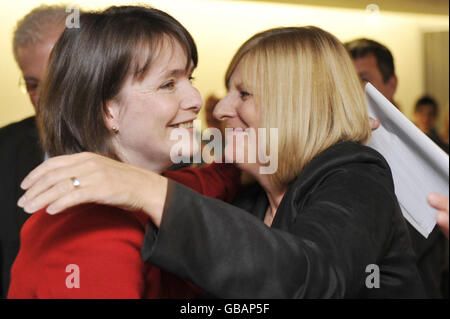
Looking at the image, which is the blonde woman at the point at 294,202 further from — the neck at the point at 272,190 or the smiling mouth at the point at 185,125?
the smiling mouth at the point at 185,125

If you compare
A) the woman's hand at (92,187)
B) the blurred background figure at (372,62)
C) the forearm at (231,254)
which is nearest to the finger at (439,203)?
the forearm at (231,254)

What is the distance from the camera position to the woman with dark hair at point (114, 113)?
102 centimetres

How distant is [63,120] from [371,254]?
70cm

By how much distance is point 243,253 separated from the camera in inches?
30.2

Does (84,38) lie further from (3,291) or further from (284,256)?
(3,291)

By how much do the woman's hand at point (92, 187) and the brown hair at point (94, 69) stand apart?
39 cm

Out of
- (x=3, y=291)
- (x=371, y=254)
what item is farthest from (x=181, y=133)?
(x=3, y=291)

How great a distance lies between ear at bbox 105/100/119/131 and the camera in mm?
1201


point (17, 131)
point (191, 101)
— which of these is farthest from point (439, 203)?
point (17, 131)

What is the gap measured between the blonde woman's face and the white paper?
280mm

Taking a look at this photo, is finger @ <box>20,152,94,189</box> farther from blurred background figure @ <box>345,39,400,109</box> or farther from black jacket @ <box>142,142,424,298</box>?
blurred background figure @ <box>345,39,400,109</box>

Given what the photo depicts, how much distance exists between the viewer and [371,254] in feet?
2.99

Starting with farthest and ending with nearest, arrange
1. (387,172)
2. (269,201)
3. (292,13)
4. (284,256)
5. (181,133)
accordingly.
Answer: (292,13), (269,201), (181,133), (387,172), (284,256)

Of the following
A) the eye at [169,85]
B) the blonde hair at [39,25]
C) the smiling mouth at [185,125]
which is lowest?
the smiling mouth at [185,125]
